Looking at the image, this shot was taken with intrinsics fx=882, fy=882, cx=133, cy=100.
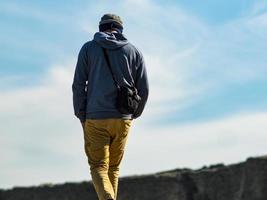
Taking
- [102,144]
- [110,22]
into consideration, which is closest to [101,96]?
[102,144]

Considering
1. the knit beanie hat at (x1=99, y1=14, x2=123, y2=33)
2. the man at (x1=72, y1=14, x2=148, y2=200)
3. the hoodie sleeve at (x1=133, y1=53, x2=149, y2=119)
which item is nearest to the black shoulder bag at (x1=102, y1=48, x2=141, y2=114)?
the man at (x1=72, y1=14, x2=148, y2=200)

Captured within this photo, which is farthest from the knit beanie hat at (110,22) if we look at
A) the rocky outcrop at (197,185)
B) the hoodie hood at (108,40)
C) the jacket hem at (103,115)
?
the rocky outcrop at (197,185)

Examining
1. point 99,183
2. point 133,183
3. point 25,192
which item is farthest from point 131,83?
point 25,192

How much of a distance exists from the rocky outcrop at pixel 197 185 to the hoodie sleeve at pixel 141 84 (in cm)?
299

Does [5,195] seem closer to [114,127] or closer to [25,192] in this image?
[25,192]

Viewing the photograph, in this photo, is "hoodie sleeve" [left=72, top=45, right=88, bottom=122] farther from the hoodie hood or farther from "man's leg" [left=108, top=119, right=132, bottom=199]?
"man's leg" [left=108, top=119, right=132, bottom=199]

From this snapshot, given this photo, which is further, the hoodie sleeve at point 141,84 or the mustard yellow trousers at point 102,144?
the hoodie sleeve at point 141,84

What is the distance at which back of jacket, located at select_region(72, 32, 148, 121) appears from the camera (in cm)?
613

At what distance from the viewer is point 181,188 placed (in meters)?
9.61

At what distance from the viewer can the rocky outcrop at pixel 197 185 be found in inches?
358

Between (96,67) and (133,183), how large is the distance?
418 centimetres

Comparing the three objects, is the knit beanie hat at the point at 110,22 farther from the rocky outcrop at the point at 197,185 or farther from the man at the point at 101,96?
the rocky outcrop at the point at 197,185

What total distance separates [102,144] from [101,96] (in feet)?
1.14

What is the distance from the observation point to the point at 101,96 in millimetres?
6121
